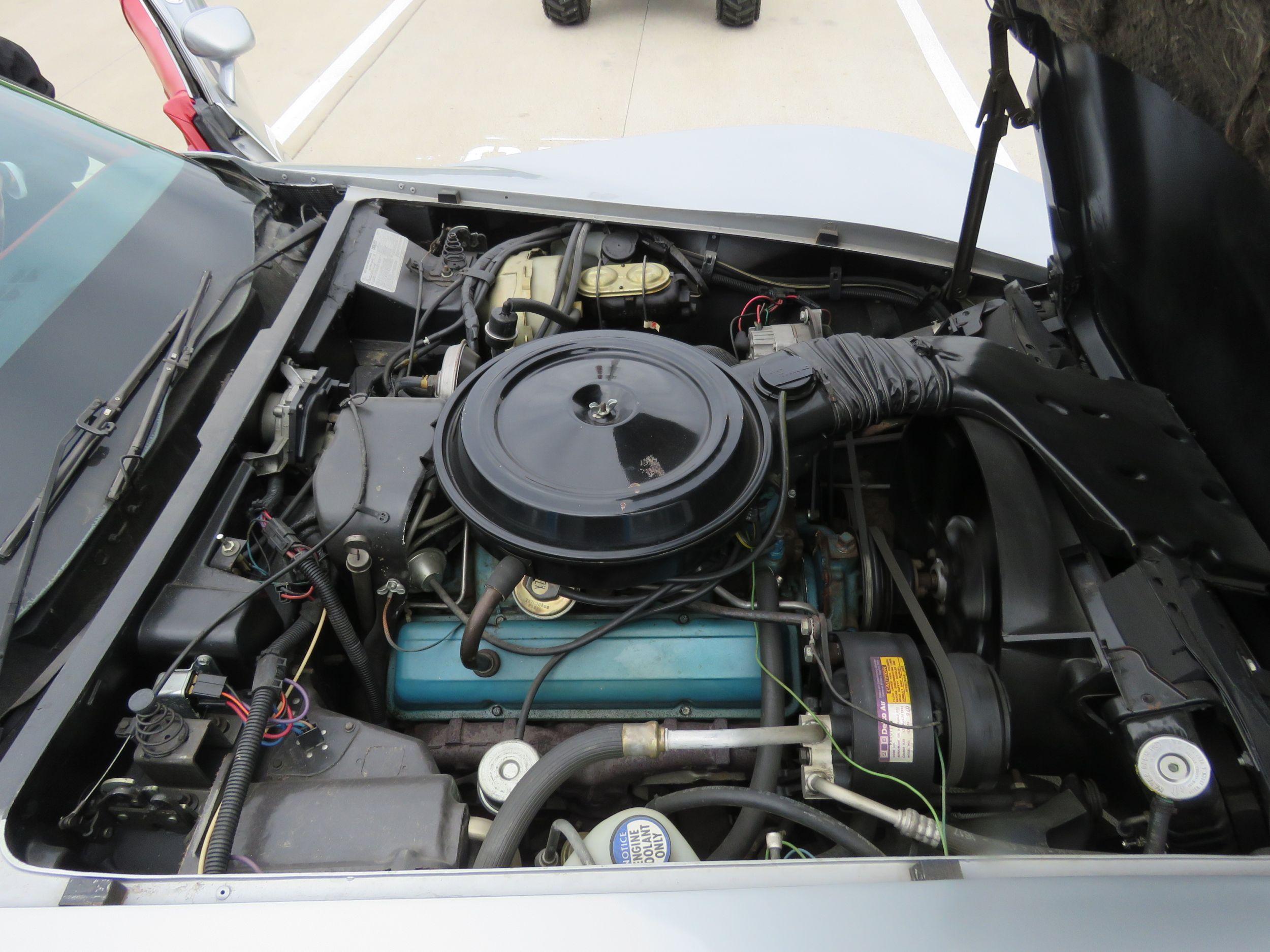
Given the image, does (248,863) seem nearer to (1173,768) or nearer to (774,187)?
(1173,768)


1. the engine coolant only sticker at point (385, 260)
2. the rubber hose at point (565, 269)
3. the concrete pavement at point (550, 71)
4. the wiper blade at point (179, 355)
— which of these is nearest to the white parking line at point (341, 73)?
the concrete pavement at point (550, 71)

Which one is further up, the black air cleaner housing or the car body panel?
the car body panel

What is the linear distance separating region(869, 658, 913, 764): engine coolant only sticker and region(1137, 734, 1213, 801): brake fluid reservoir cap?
32 cm

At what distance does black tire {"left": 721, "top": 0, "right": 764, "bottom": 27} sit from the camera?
6488mm

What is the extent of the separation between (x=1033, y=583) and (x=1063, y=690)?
0.17m

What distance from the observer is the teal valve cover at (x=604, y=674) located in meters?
1.54

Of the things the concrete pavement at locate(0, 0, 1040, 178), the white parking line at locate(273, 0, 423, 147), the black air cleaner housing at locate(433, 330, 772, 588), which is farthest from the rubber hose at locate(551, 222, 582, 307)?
the white parking line at locate(273, 0, 423, 147)

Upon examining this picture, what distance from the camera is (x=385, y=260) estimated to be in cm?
217

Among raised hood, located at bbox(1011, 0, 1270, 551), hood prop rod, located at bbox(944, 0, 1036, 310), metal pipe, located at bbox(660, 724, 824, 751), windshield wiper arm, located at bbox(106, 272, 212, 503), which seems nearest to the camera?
raised hood, located at bbox(1011, 0, 1270, 551)

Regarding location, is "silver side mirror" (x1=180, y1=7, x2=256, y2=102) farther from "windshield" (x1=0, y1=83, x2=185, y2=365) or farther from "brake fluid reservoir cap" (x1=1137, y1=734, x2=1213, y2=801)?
"brake fluid reservoir cap" (x1=1137, y1=734, x2=1213, y2=801)

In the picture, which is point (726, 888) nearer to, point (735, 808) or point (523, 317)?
point (735, 808)

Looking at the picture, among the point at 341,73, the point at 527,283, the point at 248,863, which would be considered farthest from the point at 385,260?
the point at 341,73

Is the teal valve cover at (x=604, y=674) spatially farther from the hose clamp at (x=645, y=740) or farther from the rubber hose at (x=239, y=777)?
the rubber hose at (x=239, y=777)

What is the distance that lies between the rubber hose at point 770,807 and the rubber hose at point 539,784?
14 centimetres
